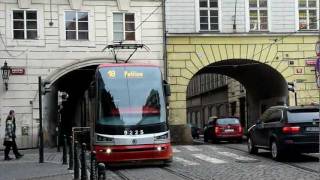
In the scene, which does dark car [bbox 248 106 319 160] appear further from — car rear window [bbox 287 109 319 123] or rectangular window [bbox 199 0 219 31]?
rectangular window [bbox 199 0 219 31]

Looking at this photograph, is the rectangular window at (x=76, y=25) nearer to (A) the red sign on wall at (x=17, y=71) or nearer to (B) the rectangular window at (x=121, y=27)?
(B) the rectangular window at (x=121, y=27)

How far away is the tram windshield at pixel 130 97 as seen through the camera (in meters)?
18.8

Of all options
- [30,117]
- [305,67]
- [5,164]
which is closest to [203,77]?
[305,67]

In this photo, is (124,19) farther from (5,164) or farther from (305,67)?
(5,164)

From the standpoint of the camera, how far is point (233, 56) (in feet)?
110

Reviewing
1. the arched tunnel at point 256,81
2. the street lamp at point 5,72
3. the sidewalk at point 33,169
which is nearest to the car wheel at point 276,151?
the sidewalk at point 33,169

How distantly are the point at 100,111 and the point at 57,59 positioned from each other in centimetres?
1284

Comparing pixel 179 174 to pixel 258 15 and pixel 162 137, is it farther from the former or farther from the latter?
pixel 258 15

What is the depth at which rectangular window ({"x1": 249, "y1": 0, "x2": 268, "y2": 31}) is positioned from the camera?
33.9 meters

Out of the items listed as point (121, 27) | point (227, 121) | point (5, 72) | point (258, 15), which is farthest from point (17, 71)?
point (258, 15)

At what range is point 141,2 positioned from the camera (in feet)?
106

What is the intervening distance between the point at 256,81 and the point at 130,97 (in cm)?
2289

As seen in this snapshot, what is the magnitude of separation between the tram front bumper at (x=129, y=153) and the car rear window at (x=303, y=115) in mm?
4120

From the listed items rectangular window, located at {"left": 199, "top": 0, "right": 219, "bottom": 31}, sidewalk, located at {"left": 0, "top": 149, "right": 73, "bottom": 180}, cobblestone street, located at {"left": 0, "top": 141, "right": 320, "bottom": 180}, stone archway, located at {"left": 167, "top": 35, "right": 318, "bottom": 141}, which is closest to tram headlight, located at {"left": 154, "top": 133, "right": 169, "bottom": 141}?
cobblestone street, located at {"left": 0, "top": 141, "right": 320, "bottom": 180}
